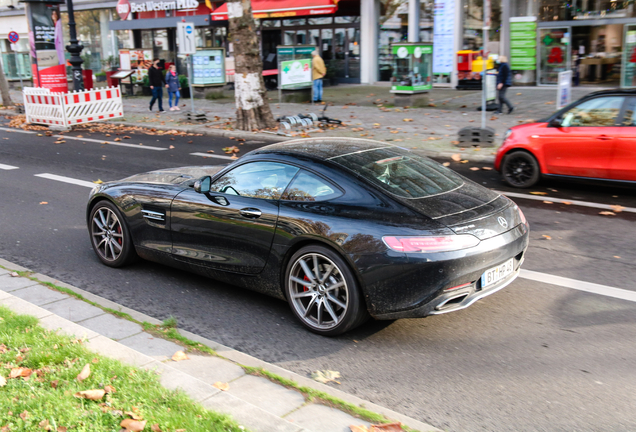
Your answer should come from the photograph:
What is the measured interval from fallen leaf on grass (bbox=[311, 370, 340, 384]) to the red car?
19.7 ft

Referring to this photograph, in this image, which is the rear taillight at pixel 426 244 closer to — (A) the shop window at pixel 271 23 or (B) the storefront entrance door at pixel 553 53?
(B) the storefront entrance door at pixel 553 53

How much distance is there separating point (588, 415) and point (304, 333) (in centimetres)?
215

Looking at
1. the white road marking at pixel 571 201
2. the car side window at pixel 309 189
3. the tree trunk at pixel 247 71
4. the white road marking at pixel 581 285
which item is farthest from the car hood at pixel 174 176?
the tree trunk at pixel 247 71

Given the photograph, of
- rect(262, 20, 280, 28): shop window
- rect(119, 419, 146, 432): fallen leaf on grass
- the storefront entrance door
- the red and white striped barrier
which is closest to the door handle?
rect(119, 419, 146, 432): fallen leaf on grass

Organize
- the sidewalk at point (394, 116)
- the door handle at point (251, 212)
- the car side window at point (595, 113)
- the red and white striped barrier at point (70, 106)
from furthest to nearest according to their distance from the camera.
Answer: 1. the red and white striped barrier at point (70, 106)
2. the sidewalk at point (394, 116)
3. the car side window at point (595, 113)
4. the door handle at point (251, 212)

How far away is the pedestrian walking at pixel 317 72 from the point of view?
2134cm

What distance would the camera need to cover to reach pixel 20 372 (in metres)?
3.81

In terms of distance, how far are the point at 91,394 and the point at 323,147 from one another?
9.13 ft

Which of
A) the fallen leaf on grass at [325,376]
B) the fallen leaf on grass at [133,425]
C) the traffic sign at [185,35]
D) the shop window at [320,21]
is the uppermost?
the shop window at [320,21]

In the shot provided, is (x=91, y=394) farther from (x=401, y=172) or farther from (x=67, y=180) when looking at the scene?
(x=67, y=180)

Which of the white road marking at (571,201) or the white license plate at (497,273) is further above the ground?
the white license plate at (497,273)

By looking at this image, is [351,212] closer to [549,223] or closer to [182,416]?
[182,416]

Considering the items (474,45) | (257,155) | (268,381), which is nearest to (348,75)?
(474,45)

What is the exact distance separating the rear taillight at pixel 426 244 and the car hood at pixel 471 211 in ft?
0.32
